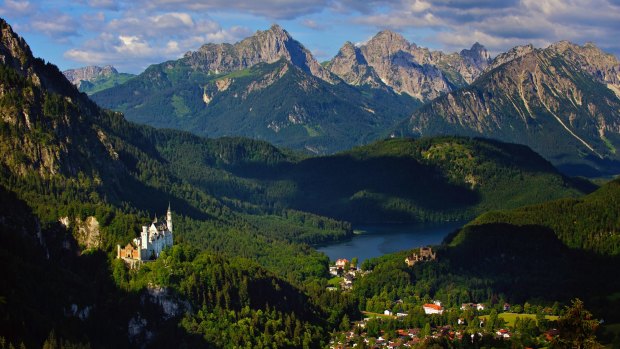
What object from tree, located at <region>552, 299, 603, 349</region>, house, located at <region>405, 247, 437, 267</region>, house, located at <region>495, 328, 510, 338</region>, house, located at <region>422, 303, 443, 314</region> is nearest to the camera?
tree, located at <region>552, 299, 603, 349</region>

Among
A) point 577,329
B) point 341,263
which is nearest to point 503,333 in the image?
point 341,263

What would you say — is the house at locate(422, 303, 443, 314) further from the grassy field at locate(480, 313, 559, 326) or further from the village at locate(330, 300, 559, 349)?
the grassy field at locate(480, 313, 559, 326)

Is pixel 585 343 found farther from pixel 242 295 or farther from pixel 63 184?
pixel 63 184

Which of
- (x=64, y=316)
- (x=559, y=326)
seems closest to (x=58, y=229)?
(x=64, y=316)

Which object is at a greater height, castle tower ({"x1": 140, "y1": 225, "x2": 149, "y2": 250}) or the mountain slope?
castle tower ({"x1": 140, "y1": 225, "x2": 149, "y2": 250})

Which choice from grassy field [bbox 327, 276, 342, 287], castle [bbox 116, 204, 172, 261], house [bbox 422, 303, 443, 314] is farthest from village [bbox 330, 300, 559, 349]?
castle [bbox 116, 204, 172, 261]

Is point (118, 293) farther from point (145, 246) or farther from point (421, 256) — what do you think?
point (421, 256)

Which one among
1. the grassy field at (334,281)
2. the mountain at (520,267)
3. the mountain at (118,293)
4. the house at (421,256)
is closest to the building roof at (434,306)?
the mountain at (520,267)

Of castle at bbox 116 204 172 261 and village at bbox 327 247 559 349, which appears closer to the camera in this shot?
village at bbox 327 247 559 349
